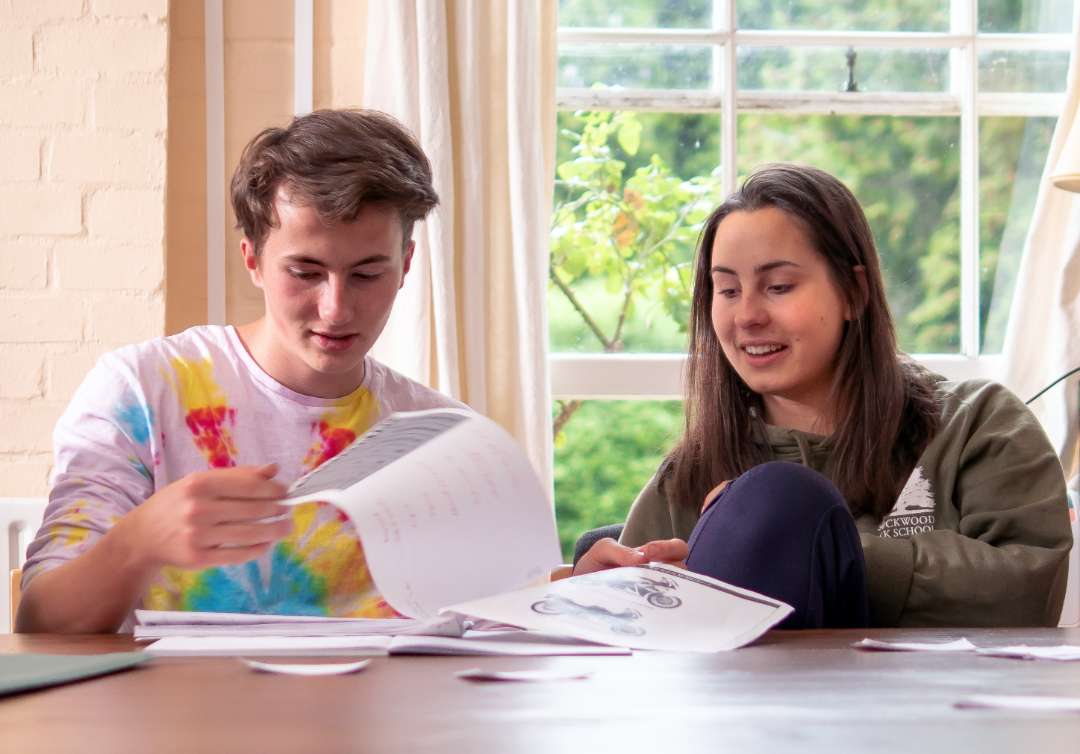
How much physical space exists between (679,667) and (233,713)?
30 cm

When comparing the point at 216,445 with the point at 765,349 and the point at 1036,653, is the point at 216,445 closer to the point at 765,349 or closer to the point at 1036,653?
the point at 765,349

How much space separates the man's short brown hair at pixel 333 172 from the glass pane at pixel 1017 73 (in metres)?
1.82

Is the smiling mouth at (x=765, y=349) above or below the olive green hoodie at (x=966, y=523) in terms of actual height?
above

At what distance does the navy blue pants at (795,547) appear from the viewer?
1.17 meters

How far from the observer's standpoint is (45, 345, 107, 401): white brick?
2.35 metres

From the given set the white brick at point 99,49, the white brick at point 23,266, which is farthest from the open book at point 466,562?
the white brick at point 99,49

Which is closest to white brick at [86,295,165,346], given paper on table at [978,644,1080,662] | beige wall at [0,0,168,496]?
beige wall at [0,0,168,496]

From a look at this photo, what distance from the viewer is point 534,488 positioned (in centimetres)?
104

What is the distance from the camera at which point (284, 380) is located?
5.10 feet

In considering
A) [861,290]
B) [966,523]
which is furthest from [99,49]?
[966,523]

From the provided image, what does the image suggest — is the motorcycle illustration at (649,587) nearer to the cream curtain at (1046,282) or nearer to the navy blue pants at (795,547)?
the navy blue pants at (795,547)

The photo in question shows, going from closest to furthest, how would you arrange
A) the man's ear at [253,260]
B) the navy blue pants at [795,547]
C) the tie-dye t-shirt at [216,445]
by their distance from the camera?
the navy blue pants at [795,547], the tie-dye t-shirt at [216,445], the man's ear at [253,260]

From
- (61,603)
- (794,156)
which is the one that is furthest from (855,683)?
(794,156)

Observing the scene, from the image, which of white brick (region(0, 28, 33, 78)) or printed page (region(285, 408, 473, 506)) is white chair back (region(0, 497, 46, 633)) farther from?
printed page (region(285, 408, 473, 506))
